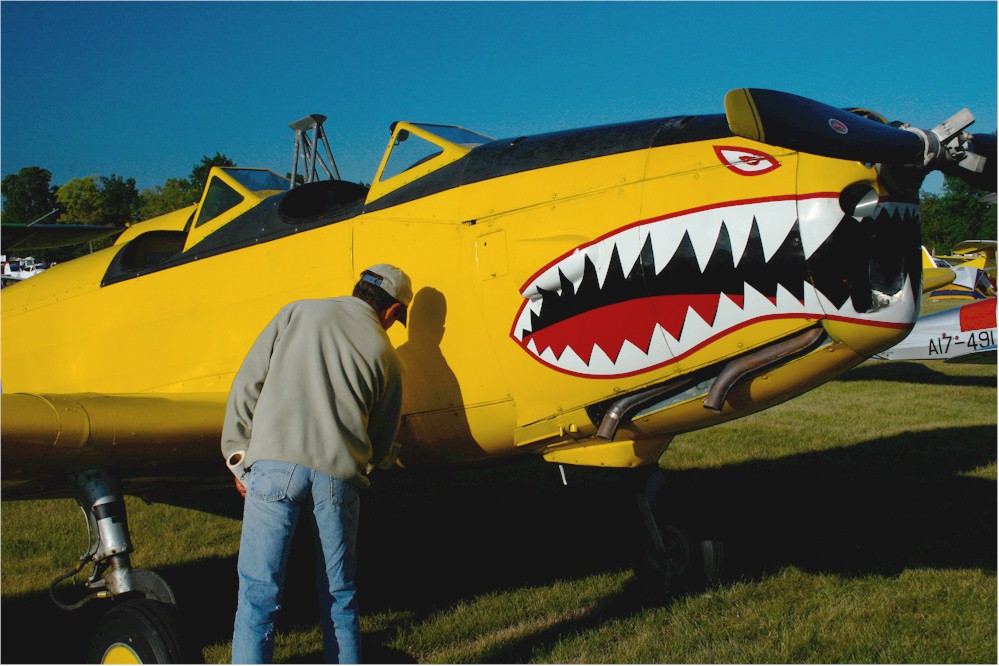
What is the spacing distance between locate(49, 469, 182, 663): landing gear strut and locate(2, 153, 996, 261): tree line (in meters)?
35.8

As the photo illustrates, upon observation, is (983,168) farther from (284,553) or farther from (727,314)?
(284,553)

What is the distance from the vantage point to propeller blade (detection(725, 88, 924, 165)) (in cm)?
289

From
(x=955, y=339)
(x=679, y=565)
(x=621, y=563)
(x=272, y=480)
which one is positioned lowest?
(x=621, y=563)

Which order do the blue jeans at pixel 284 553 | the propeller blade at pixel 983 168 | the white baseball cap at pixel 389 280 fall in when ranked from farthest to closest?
the white baseball cap at pixel 389 280
the propeller blade at pixel 983 168
the blue jeans at pixel 284 553

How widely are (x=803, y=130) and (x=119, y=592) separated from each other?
339 centimetres

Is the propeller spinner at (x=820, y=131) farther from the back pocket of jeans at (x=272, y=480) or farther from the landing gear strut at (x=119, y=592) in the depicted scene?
the landing gear strut at (x=119, y=592)

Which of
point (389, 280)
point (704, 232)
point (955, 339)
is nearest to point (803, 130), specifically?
point (704, 232)

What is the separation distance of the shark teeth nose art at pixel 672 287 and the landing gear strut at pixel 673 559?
141cm

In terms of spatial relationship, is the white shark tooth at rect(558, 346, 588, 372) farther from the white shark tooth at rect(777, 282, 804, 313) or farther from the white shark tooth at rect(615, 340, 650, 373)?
the white shark tooth at rect(777, 282, 804, 313)

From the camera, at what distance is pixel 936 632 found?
3828 millimetres

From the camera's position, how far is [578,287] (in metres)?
3.44

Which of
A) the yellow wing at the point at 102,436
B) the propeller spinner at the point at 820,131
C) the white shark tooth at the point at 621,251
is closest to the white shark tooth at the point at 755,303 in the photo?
the white shark tooth at the point at 621,251

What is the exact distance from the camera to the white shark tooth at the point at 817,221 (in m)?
3.04

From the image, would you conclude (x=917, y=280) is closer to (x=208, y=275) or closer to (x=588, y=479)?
(x=208, y=275)
